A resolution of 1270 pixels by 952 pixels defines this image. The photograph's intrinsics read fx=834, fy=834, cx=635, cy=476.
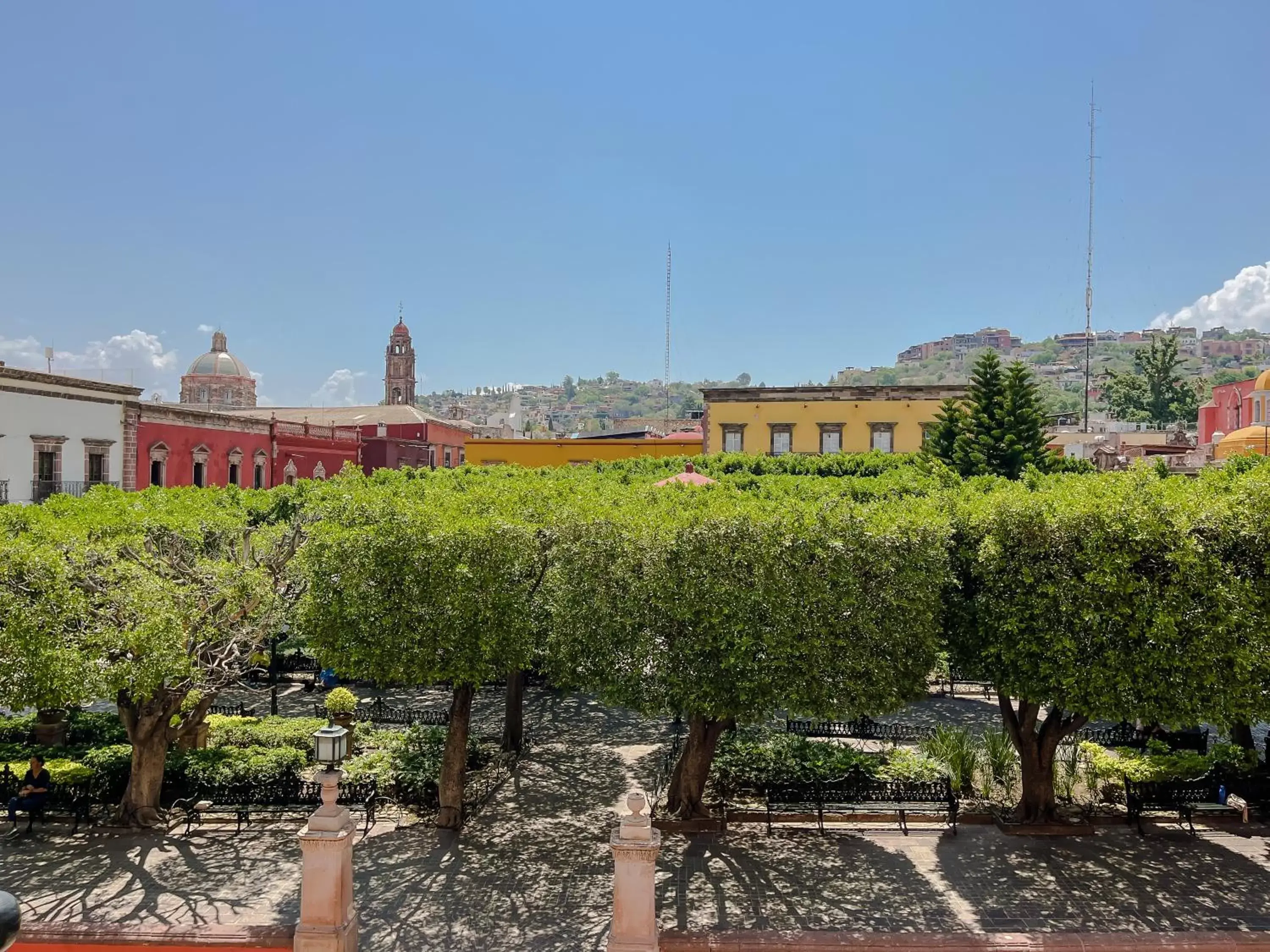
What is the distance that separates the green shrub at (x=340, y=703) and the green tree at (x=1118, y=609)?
11.4 m

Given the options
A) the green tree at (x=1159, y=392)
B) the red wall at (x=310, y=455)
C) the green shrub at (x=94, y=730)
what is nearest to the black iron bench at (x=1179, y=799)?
the green shrub at (x=94, y=730)

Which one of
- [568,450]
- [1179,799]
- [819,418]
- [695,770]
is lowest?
[1179,799]

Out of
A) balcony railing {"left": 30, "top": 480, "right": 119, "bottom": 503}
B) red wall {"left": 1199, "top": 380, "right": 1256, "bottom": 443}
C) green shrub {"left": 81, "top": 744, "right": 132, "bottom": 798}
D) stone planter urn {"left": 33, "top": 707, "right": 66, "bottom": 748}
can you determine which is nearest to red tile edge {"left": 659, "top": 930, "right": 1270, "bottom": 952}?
green shrub {"left": 81, "top": 744, "right": 132, "bottom": 798}

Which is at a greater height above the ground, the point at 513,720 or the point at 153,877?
the point at 513,720

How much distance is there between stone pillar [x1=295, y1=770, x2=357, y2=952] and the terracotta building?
3721 inches

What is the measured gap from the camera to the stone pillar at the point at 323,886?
885 cm

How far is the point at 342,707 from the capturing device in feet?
52.8

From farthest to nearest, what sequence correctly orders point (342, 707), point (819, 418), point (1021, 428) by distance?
point (819, 418) → point (1021, 428) → point (342, 707)

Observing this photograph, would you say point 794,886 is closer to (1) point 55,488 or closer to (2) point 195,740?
(2) point 195,740

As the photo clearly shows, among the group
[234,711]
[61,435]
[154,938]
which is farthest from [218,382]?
[154,938]

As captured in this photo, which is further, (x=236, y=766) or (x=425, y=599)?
(x=236, y=766)

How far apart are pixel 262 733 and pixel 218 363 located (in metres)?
93.9

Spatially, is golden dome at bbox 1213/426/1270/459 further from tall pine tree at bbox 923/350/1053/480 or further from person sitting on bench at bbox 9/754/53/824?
person sitting on bench at bbox 9/754/53/824

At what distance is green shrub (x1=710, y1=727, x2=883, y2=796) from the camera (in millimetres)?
13945
